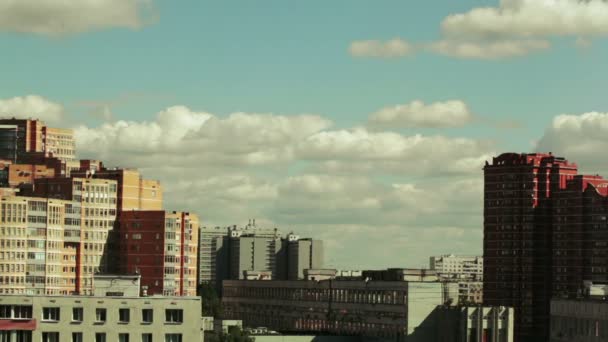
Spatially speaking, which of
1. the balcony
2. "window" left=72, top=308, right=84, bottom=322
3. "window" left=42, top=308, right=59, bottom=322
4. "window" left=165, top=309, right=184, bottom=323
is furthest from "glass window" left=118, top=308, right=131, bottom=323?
the balcony

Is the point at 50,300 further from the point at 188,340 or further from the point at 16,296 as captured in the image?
the point at 188,340

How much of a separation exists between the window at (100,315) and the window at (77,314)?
1245 millimetres

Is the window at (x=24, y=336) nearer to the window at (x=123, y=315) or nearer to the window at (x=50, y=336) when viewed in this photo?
the window at (x=50, y=336)

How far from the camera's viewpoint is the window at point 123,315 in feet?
383

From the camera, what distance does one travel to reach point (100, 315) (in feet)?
383

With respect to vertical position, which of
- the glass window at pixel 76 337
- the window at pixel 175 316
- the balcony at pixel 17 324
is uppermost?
the window at pixel 175 316

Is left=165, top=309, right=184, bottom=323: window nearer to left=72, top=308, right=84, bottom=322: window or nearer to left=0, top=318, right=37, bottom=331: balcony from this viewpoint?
left=72, top=308, right=84, bottom=322: window

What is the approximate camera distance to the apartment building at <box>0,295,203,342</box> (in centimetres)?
11531

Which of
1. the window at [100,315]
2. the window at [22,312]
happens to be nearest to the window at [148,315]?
the window at [100,315]

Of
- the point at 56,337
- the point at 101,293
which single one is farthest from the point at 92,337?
the point at 101,293

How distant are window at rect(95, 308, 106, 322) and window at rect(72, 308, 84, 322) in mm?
1245

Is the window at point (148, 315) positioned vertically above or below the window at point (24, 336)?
above

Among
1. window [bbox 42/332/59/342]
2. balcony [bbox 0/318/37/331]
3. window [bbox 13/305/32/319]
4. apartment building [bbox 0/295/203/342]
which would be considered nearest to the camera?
balcony [bbox 0/318/37/331]

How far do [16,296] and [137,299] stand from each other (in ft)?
33.3
